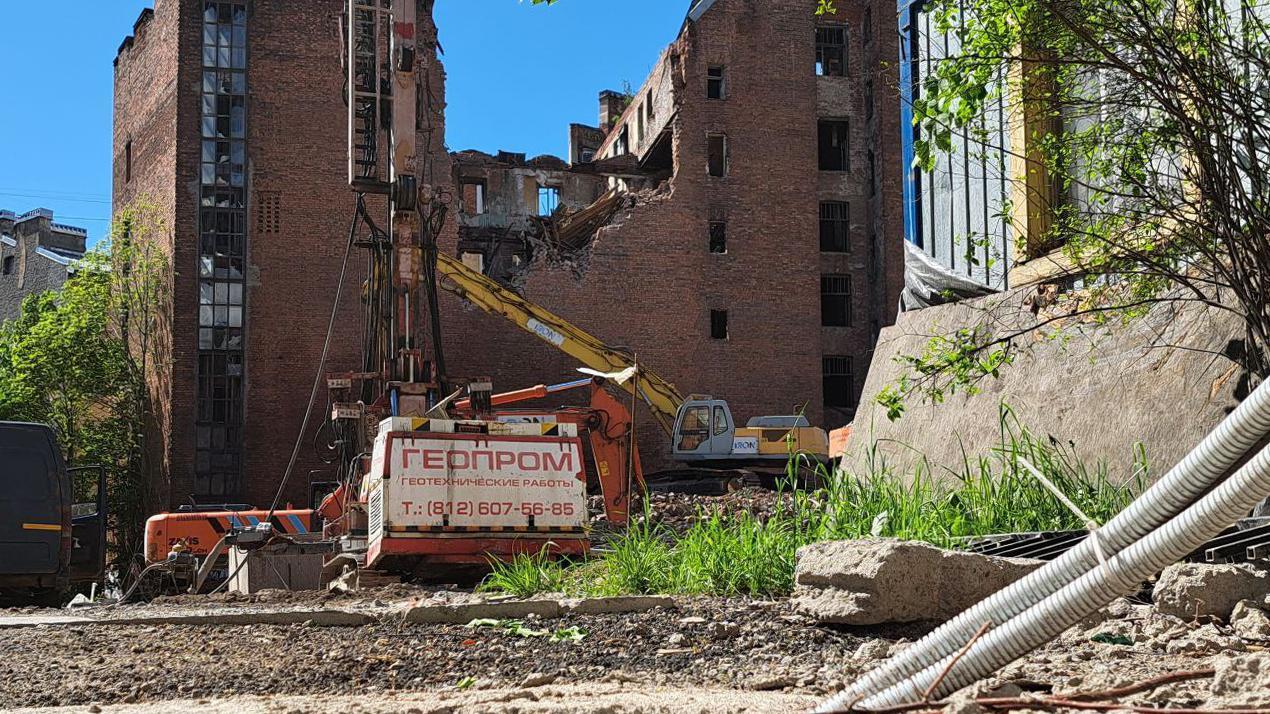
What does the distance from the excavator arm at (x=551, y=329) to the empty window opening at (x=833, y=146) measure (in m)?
11.3

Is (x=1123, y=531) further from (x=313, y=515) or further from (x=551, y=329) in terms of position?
(x=551, y=329)

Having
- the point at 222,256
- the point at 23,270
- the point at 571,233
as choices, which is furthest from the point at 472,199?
the point at 23,270

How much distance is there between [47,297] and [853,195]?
78.0 feet

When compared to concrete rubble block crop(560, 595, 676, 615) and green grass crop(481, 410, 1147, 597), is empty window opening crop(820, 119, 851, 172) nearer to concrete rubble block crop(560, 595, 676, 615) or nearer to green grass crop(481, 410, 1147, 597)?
green grass crop(481, 410, 1147, 597)

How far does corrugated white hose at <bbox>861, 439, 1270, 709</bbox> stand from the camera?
3.16 meters

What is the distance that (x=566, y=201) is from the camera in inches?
1574

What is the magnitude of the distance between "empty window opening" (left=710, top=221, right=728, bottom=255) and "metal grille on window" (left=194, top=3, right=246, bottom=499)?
43.2ft

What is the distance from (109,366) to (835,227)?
21.1m

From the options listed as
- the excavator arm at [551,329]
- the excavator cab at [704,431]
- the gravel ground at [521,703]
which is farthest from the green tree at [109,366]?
the gravel ground at [521,703]

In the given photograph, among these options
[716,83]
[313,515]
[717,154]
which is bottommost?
[313,515]

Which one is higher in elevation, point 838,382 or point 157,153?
point 157,153

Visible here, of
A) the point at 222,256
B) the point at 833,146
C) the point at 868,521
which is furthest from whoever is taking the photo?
the point at 833,146

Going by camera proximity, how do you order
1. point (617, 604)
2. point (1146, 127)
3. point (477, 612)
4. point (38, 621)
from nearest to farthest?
point (1146, 127) < point (617, 604) < point (477, 612) < point (38, 621)

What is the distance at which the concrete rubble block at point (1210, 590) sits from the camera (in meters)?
6.10
